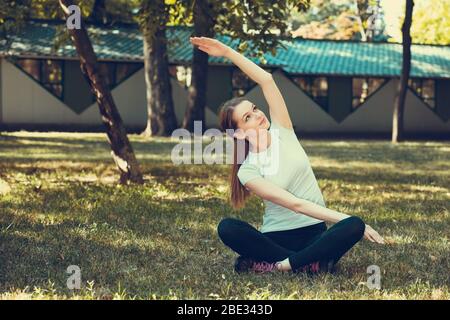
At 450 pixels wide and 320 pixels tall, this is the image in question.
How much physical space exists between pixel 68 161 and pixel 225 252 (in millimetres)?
10984

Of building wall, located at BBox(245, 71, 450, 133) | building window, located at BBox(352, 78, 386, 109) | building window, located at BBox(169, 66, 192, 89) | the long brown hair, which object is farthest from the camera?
building window, located at BBox(352, 78, 386, 109)

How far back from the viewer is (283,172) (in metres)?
6.26

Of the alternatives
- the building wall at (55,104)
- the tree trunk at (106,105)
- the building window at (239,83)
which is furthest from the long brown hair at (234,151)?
the building window at (239,83)

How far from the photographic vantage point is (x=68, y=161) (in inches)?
700

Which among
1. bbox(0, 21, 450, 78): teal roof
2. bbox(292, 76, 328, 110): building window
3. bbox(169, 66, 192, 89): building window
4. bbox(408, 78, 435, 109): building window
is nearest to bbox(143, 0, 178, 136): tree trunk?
bbox(0, 21, 450, 78): teal roof

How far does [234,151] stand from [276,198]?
0.60m

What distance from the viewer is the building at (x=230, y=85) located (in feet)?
113

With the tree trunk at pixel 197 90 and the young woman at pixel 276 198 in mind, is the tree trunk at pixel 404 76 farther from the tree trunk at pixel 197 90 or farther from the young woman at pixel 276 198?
the young woman at pixel 276 198

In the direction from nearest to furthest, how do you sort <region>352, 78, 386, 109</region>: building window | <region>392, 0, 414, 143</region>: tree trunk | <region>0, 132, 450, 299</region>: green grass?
<region>0, 132, 450, 299</region>: green grass
<region>392, 0, 414, 143</region>: tree trunk
<region>352, 78, 386, 109</region>: building window

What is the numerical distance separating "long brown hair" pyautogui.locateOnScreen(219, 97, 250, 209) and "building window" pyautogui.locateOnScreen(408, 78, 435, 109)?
32.7m

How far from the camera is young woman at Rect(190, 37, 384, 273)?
6.03 m

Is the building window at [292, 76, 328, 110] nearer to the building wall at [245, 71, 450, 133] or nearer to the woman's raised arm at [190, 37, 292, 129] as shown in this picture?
the building wall at [245, 71, 450, 133]
